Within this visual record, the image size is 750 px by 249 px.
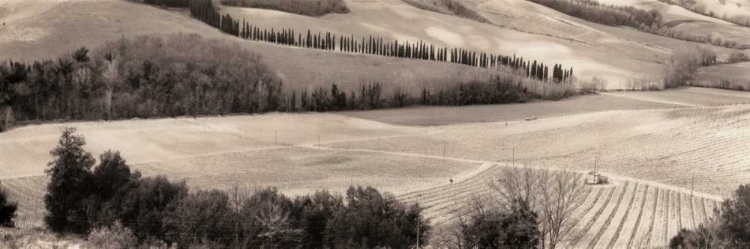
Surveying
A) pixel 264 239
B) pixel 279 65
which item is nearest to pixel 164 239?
pixel 264 239

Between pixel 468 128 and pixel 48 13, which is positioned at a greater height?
pixel 48 13

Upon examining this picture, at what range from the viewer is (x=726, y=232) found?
54594mm

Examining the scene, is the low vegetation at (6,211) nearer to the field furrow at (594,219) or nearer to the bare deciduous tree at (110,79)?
the field furrow at (594,219)

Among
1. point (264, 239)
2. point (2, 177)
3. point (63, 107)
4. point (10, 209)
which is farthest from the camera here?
point (63, 107)

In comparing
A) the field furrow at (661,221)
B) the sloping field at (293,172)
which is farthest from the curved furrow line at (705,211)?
the sloping field at (293,172)

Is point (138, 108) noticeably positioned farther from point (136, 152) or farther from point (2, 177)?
point (2, 177)

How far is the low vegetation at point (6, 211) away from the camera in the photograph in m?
60.3

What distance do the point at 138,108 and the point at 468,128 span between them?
41273 mm

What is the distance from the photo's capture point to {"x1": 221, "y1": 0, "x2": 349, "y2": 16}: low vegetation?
580 feet

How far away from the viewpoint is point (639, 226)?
64750 millimetres

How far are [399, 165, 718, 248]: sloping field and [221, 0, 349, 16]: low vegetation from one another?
102 metres

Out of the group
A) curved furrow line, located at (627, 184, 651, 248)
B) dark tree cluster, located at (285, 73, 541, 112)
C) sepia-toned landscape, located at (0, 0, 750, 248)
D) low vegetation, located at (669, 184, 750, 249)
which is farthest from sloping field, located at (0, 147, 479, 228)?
low vegetation, located at (669, 184, 750, 249)

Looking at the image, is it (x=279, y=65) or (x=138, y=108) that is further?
(x=279, y=65)

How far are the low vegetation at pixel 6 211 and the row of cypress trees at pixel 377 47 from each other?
298ft
